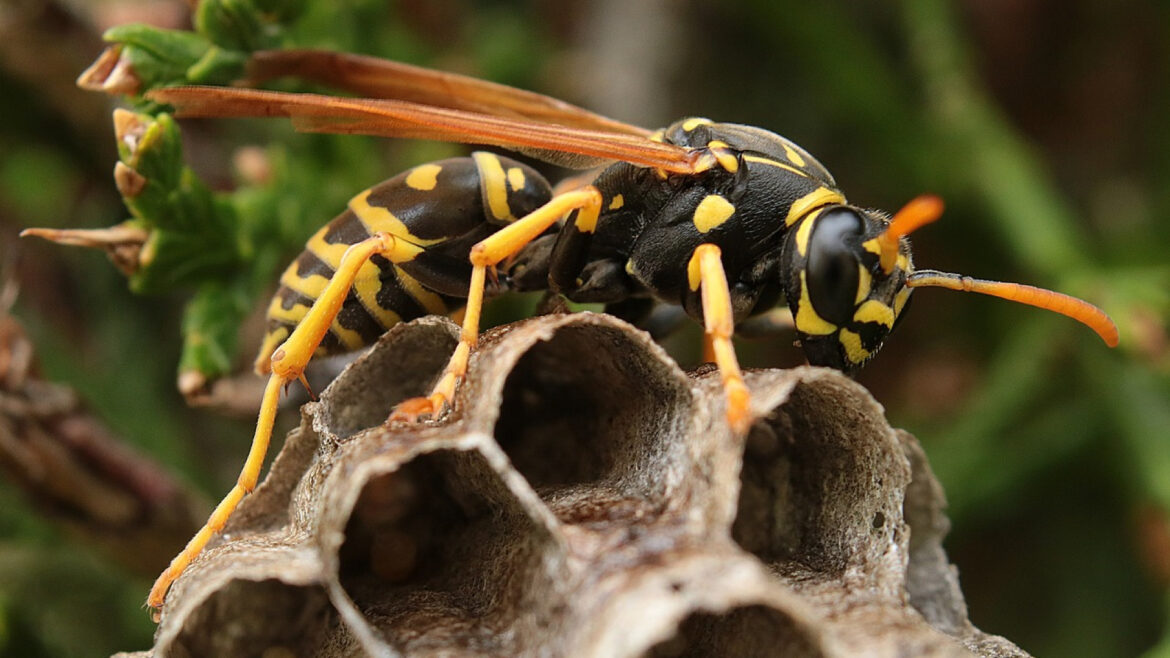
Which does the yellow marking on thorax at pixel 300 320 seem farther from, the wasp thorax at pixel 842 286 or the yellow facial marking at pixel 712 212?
the wasp thorax at pixel 842 286

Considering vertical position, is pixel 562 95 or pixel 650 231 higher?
pixel 562 95

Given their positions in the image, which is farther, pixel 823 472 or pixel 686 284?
pixel 686 284

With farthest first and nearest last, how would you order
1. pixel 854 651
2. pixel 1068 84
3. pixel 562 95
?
pixel 1068 84 < pixel 562 95 < pixel 854 651

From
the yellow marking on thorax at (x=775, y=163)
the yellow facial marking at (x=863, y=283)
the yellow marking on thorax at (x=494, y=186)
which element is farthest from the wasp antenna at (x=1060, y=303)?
the yellow marking on thorax at (x=494, y=186)

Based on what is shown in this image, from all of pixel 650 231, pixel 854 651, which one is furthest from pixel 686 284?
pixel 854 651

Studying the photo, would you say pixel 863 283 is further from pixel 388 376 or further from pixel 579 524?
pixel 388 376

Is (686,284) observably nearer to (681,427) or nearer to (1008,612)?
(681,427)
